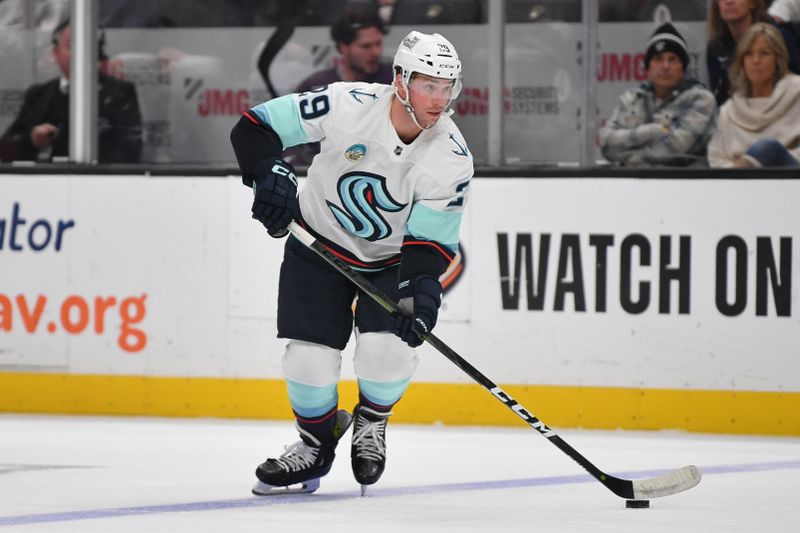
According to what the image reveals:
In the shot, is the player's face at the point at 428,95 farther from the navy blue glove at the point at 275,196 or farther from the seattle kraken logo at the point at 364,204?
the navy blue glove at the point at 275,196

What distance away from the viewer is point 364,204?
3.86 m

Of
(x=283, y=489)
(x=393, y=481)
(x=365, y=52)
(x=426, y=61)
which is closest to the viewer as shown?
(x=426, y=61)

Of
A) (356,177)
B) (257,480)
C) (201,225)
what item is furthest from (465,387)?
(356,177)

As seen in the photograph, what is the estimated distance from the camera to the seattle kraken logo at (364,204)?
151 inches

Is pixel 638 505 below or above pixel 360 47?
below

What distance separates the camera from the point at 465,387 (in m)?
5.52

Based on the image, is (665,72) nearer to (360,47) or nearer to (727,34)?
(727,34)

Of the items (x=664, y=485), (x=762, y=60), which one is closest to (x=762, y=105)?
(x=762, y=60)

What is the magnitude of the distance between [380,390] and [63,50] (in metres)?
2.56

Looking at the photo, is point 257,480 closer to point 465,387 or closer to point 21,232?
point 465,387

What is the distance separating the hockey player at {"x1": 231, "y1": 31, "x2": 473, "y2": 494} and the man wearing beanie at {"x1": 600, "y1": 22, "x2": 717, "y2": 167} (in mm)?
1802

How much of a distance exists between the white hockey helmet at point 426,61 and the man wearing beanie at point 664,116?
193 centimetres

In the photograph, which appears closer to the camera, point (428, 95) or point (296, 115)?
point (428, 95)

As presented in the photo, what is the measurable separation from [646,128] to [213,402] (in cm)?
182
